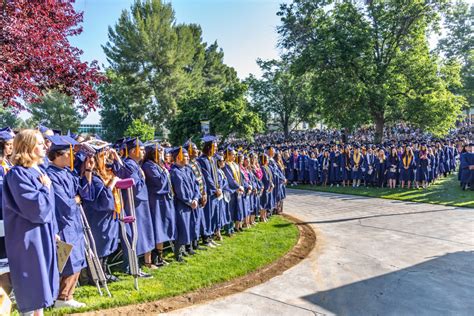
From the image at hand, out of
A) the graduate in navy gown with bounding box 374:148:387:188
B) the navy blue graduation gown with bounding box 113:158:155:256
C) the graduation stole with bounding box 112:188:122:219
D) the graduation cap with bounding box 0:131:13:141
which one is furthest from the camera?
the graduate in navy gown with bounding box 374:148:387:188

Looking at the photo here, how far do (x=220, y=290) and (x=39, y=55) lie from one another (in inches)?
223

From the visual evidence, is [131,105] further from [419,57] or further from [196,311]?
[196,311]

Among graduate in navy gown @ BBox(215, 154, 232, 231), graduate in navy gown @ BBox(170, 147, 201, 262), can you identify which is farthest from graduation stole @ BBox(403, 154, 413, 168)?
graduate in navy gown @ BBox(170, 147, 201, 262)

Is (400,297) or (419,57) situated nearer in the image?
(400,297)

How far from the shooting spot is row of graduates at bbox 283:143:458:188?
17.5 m

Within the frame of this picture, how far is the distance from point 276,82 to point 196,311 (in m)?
37.2

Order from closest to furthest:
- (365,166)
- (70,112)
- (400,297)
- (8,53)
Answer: (400,297) < (8,53) < (365,166) < (70,112)

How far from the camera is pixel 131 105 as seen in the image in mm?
42875

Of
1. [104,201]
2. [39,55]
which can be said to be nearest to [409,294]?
[104,201]

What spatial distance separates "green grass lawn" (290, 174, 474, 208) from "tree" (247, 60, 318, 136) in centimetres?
2241

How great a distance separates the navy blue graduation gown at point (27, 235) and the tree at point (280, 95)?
37250mm

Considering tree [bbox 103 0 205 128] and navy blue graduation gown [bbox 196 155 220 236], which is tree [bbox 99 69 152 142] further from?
navy blue graduation gown [bbox 196 155 220 236]

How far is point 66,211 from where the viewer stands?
4.61 metres

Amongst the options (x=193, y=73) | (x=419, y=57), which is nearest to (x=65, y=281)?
(x=419, y=57)
